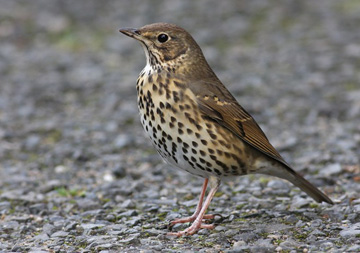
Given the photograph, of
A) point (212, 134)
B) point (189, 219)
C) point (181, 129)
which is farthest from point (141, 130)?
point (181, 129)

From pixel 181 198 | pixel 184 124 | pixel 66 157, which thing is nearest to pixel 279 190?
pixel 181 198

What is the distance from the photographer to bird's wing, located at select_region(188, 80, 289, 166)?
6.11m

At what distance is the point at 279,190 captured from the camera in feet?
24.7

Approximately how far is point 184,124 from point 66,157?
380 cm

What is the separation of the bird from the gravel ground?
1.18ft

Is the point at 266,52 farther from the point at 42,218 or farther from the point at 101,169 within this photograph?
the point at 42,218

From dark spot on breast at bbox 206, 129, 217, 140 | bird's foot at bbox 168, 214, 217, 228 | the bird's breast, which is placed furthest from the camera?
bird's foot at bbox 168, 214, 217, 228

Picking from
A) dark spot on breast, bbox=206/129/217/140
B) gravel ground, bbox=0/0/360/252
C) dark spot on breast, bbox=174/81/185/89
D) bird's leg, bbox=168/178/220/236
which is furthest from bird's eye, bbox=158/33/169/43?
gravel ground, bbox=0/0/360/252

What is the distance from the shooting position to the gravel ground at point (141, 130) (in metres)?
6.21

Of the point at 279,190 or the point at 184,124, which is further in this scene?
the point at 279,190

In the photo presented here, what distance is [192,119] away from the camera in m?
5.95

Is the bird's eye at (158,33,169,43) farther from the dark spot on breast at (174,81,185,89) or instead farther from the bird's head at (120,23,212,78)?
the dark spot on breast at (174,81,185,89)

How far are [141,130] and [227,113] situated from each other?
13.6ft

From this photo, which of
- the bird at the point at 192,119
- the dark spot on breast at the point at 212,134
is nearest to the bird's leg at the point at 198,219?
the bird at the point at 192,119
